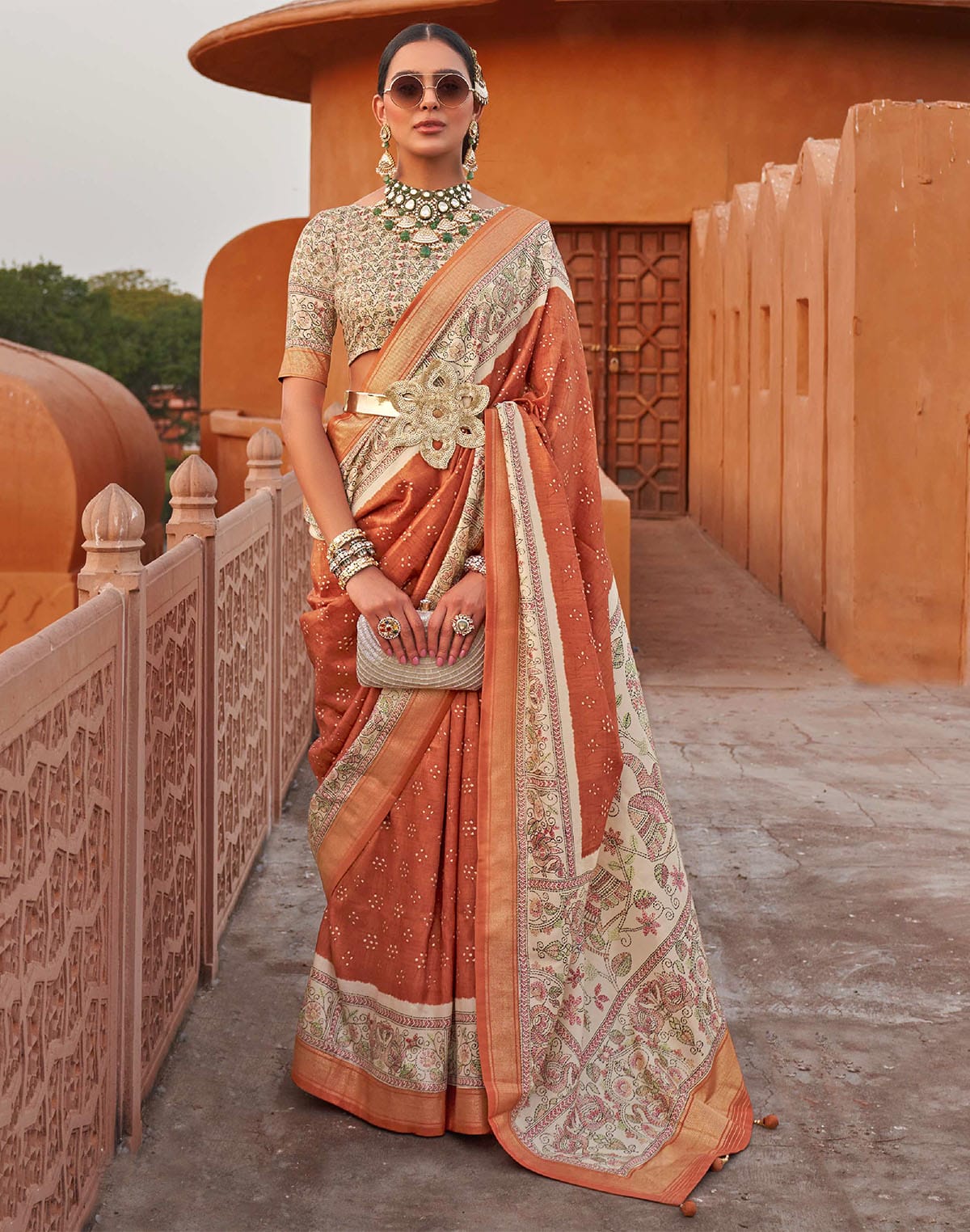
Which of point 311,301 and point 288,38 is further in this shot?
point 288,38

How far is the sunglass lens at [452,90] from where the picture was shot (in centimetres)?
274

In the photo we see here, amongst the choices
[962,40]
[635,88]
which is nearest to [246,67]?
[635,88]

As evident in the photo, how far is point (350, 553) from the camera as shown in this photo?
2750 mm

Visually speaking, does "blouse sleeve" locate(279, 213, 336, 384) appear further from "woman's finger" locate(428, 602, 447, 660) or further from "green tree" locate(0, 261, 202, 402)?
"green tree" locate(0, 261, 202, 402)

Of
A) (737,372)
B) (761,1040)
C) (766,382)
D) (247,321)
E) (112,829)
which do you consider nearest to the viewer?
(112,829)

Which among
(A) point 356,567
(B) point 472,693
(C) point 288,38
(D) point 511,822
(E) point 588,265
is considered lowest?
(D) point 511,822

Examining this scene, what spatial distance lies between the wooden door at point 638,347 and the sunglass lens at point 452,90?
35.5 ft

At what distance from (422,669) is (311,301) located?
2.33 ft

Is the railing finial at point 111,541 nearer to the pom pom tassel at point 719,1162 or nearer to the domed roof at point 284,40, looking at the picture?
the pom pom tassel at point 719,1162

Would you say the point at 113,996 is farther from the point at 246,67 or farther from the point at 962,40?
the point at 246,67

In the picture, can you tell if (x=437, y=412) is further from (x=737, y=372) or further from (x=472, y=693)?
(x=737, y=372)

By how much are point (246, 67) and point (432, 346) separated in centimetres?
1381

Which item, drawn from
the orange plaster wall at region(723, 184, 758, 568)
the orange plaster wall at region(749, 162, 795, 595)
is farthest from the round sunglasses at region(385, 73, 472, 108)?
the orange plaster wall at region(723, 184, 758, 568)

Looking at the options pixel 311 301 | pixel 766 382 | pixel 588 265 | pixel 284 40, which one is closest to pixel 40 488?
pixel 766 382
